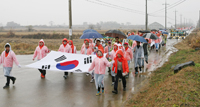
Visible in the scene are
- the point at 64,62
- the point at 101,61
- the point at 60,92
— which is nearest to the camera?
the point at 101,61

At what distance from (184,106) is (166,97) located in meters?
0.74

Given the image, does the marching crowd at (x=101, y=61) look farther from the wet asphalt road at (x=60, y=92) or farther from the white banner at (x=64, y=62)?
the white banner at (x=64, y=62)

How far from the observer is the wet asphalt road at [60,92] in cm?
680

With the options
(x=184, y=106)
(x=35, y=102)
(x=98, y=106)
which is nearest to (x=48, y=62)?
(x=35, y=102)

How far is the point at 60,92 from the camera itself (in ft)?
26.4

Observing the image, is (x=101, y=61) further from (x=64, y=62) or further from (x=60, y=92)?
(x=64, y=62)

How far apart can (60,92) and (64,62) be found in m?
2.12

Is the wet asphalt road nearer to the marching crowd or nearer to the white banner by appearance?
the marching crowd

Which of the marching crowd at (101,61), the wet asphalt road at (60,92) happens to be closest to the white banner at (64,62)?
the marching crowd at (101,61)

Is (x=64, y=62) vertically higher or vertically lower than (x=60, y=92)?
higher

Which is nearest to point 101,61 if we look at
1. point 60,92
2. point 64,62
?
point 60,92

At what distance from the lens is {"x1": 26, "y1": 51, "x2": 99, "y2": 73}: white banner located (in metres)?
9.54

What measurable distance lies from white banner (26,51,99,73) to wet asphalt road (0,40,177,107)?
0.66 meters

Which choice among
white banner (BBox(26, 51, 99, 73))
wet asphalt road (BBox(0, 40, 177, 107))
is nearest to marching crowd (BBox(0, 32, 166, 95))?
wet asphalt road (BBox(0, 40, 177, 107))
